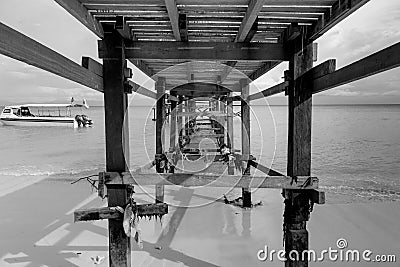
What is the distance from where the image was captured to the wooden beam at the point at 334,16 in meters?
2.46

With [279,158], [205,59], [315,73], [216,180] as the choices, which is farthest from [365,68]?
[279,158]

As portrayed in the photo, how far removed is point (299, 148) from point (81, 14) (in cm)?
238

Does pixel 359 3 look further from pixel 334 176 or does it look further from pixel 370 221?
pixel 334 176

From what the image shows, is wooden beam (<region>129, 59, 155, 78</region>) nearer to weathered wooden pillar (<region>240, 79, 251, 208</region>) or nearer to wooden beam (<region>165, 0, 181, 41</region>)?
wooden beam (<region>165, 0, 181, 41</region>)

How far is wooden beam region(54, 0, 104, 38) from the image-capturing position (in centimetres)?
247

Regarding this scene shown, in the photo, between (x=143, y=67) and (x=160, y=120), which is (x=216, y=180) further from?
(x=160, y=120)

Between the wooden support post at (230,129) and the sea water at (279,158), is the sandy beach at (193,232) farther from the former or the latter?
the sea water at (279,158)

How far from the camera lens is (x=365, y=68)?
2412 millimetres

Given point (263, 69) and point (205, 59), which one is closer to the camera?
point (205, 59)

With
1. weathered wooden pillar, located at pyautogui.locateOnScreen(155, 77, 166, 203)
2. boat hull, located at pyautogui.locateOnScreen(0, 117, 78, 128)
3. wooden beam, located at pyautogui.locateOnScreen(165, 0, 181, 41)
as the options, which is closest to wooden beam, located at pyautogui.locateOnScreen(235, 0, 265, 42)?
wooden beam, located at pyautogui.locateOnScreen(165, 0, 181, 41)

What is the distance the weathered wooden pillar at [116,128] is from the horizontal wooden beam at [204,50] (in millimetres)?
184

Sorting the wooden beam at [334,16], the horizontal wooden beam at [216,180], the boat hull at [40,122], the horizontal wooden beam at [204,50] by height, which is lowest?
the horizontal wooden beam at [216,180]

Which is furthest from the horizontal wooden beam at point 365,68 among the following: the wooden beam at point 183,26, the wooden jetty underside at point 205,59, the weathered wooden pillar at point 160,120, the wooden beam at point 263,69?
the weathered wooden pillar at point 160,120

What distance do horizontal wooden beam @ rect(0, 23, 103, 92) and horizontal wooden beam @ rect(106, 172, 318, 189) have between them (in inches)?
37.8
